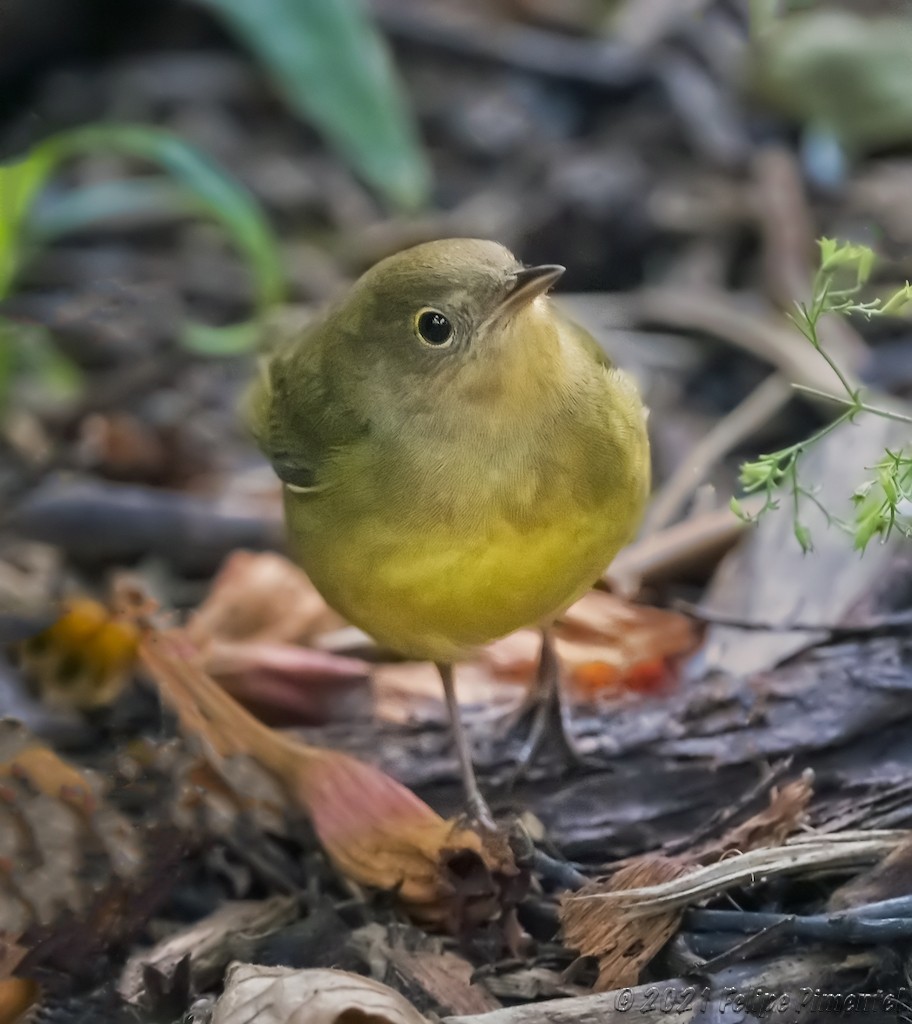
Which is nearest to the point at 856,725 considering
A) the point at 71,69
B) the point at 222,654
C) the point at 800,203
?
the point at 222,654

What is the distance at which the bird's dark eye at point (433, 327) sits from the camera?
2.42 metres

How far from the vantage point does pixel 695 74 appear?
19.7 feet

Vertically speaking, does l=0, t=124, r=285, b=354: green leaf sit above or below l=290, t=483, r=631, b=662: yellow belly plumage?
above

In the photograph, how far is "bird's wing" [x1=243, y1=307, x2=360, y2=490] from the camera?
2.66 metres

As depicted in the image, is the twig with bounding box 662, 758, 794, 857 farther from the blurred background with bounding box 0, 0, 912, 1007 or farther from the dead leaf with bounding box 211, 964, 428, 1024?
the dead leaf with bounding box 211, 964, 428, 1024

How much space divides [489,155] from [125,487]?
269 cm

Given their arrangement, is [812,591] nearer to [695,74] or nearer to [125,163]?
[695,74]

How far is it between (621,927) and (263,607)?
6.02 feet

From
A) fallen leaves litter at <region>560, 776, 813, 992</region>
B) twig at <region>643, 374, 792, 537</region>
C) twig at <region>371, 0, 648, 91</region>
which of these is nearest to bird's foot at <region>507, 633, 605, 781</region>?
fallen leaves litter at <region>560, 776, 813, 992</region>

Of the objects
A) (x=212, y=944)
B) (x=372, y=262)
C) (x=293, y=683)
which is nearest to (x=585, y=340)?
(x=293, y=683)

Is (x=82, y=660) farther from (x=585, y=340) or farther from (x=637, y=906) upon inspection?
(x=637, y=906)

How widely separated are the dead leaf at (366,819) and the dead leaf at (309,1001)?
12.0 inches

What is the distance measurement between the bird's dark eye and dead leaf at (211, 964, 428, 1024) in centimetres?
111

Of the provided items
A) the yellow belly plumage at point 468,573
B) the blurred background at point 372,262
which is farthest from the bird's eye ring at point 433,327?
the blurred background at point 372,262
